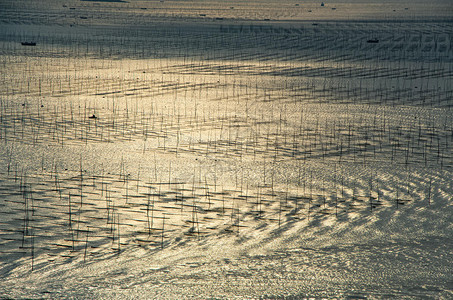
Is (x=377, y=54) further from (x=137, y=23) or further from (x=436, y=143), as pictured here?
(x=137, y=23)

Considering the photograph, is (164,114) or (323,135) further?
(164,114)

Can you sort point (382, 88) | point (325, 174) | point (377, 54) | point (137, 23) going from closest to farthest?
point (325, 174)
point (382, 88)
point (377, 54)
point (137, 23)

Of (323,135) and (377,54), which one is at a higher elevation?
(377,54)

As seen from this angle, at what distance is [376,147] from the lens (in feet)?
32.8

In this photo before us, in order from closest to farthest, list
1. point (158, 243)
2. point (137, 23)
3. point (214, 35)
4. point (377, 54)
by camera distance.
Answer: point (158, 243) → point (377, 54) → point (214, 35) → point (137, 23)

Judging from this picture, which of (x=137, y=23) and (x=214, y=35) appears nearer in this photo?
(x=214, y=35)

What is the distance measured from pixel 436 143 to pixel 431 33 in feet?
62.2

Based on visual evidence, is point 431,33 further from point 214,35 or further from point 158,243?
point 158,243

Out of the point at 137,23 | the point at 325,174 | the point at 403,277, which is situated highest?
the point at 137,23

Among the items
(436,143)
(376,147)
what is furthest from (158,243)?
(436,143)

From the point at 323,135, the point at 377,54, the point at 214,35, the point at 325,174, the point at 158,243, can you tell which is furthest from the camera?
the point at 214,35

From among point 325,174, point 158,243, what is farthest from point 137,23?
point 158,243

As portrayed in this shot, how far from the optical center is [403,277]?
5562mm

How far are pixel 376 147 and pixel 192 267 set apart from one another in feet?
17.3
